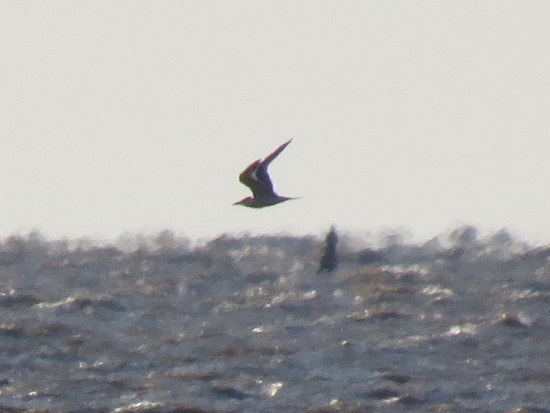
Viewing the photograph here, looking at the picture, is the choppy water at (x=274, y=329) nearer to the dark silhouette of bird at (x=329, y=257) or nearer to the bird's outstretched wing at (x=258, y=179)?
the dark silhouette of bird at (x=329, y=257)

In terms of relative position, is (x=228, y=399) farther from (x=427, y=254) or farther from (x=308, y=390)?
(x=427, y=254)

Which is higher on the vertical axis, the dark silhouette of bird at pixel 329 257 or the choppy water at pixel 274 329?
the dark silhouette of bird at pixel 329 257

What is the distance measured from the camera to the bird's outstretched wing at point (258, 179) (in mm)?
21969

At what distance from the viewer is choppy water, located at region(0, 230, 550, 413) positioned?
21250 millimetres

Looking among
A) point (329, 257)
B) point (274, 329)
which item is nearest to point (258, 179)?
point (274, 329)

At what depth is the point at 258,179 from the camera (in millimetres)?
22172

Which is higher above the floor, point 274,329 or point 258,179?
point 258,179

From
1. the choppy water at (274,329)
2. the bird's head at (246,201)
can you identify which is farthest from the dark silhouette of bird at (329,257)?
the bird's head at (246,201)

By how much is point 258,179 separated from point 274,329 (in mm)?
3750

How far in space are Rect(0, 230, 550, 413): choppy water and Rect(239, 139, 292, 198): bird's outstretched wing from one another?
1.88 metres

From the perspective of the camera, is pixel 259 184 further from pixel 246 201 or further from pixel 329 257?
pixel 329 257

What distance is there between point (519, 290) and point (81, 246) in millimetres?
9374

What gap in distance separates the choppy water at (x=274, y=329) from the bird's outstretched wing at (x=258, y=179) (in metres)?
1.88

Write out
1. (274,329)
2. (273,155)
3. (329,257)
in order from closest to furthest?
(273,155), (274,329), (329,257)
